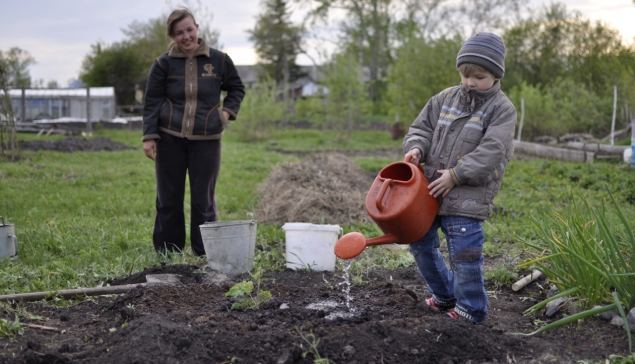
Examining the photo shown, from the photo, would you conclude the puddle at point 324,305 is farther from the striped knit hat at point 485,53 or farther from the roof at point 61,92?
A: the roof at point 61,92

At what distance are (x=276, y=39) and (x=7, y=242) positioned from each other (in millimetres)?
35603

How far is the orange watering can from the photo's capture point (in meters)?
3.16

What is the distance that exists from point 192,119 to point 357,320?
2389mm

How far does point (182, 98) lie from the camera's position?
500cm

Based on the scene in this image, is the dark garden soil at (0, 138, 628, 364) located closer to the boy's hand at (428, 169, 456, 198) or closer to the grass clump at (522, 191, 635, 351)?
the grass clump at (522, 191, 635, 351)

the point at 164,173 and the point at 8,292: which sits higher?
the point at 164,173

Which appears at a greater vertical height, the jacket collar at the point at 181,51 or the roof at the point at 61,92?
the jacket collar at the point at 181,51

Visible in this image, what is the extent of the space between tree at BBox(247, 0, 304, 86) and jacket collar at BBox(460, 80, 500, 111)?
116 feet

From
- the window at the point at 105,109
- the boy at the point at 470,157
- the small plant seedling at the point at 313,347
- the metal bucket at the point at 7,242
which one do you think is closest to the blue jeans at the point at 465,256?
the boy at the point at 470,157

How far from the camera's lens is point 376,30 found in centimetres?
3600

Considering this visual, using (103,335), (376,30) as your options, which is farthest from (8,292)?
(376,30)

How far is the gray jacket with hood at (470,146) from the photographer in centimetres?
312

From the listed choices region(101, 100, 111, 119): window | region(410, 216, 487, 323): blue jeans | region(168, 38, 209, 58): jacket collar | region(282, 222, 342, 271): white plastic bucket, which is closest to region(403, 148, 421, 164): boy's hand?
region(410, 216, 487, 323): blue jeans

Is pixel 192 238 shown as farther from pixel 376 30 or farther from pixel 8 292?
pixel 376 30
